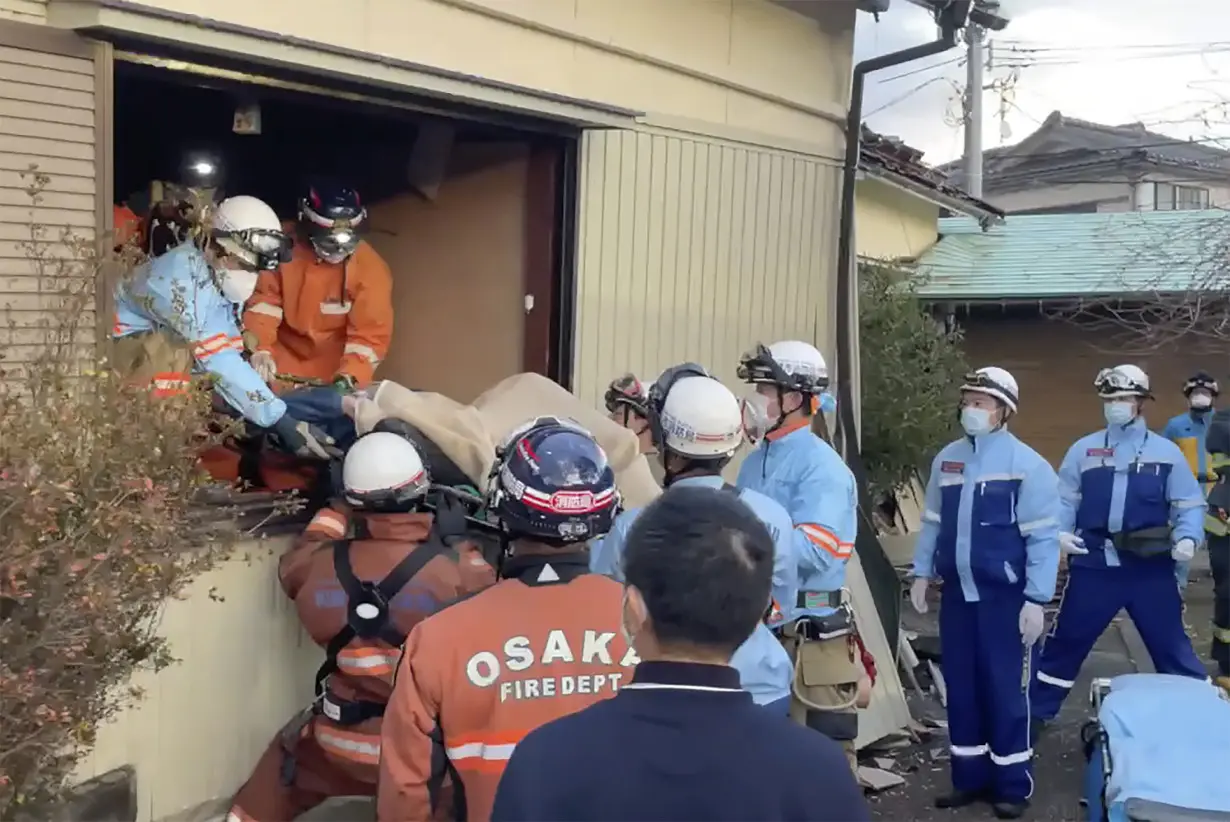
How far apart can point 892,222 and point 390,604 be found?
13463mm

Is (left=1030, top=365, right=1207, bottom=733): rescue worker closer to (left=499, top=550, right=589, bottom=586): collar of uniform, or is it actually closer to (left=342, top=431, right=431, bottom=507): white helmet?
(left=342, top=431, right=431, bottom=507): white helmet

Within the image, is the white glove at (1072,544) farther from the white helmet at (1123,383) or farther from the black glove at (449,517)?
the black glove at (449,517)

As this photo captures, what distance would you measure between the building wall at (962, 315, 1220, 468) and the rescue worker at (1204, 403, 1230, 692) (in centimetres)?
680

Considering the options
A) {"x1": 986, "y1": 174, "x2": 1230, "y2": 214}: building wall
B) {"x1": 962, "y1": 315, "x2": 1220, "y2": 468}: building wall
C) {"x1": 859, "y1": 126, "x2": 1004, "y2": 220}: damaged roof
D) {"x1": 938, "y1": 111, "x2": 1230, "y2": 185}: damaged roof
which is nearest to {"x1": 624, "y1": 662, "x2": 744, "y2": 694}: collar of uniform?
{"x1": 859, "y1": 126, "x2": 1004, "y2": 220}: damaged roof

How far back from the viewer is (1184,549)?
7328mm

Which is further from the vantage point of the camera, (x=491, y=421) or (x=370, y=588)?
(x=491, y=421)

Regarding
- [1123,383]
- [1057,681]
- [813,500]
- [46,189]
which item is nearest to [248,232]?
[46,189]

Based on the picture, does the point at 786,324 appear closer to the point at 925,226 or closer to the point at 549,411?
the point at 549,411

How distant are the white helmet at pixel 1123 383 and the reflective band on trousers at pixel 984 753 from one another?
2.33m

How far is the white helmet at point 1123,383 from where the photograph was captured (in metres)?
7.62

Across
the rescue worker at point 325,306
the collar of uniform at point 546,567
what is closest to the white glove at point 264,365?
the rescue worker at point 325,306

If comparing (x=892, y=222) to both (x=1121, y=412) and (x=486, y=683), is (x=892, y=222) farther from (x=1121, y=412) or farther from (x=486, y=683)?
(x=486, y=683)

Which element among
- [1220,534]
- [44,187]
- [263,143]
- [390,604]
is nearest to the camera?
[44,187]

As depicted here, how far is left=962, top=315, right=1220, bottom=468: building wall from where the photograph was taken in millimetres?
16453
